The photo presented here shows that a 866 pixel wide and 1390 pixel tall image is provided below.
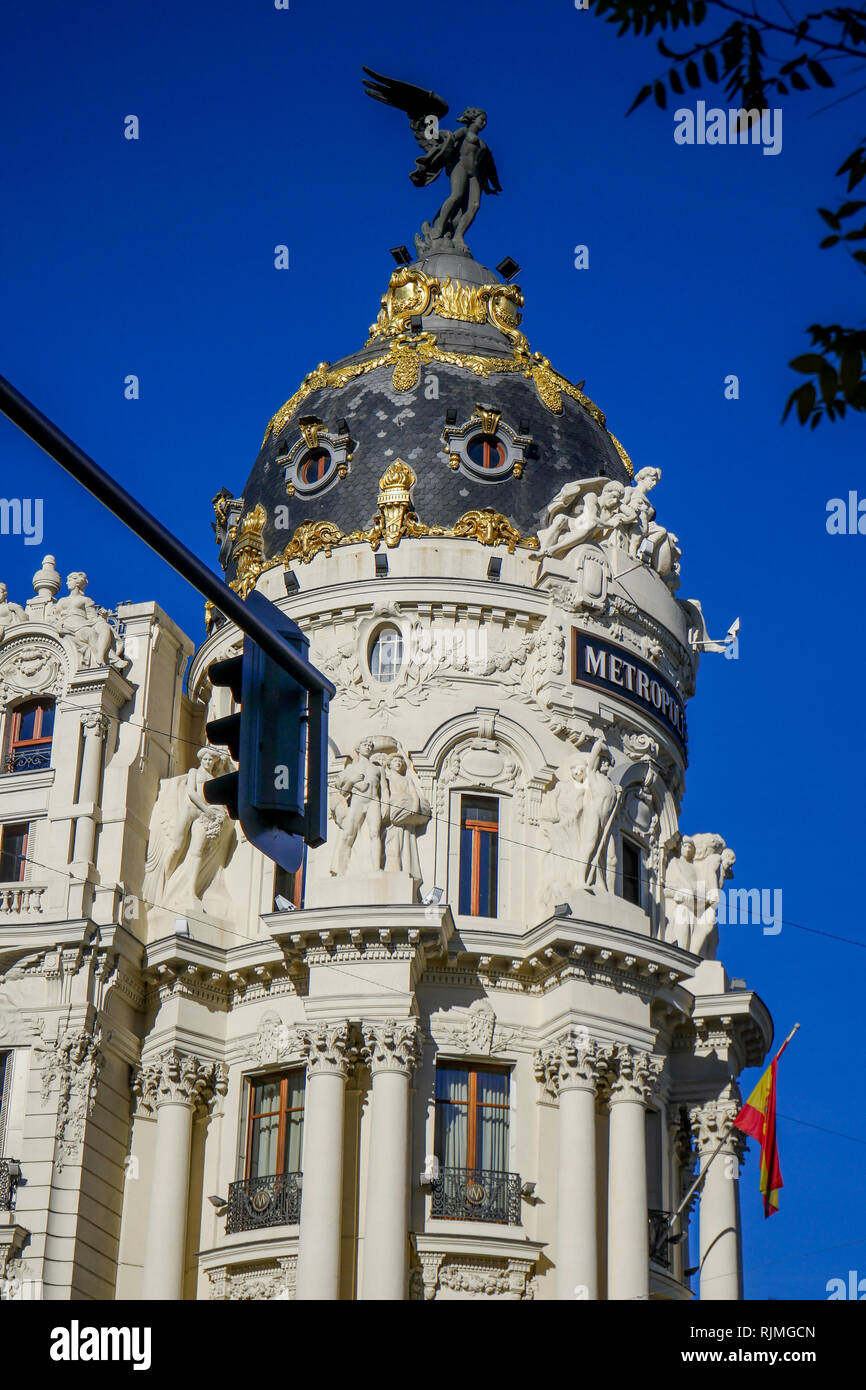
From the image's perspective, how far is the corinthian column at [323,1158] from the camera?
3628 cm

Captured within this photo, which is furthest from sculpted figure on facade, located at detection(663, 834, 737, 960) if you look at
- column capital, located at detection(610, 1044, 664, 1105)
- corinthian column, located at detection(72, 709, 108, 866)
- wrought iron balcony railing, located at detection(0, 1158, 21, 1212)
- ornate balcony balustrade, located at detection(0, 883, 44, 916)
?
wrought iron balcony railing, located at detection(0, 1158, 21, 1212)

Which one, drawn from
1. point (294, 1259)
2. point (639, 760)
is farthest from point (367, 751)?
point (294, 1259)

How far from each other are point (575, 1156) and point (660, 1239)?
Answer: 3.15 metres

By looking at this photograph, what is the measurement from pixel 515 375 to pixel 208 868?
41.1 ft

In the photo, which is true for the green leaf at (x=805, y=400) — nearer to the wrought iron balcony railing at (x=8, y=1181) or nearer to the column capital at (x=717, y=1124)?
the wrought iron balcony railing at (x=8, y=1181)

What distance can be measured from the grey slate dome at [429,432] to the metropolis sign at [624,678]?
2902mm

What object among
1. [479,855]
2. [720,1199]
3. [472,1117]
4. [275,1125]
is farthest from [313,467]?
[720,1199]

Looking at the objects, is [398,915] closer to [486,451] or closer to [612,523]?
[612,523]

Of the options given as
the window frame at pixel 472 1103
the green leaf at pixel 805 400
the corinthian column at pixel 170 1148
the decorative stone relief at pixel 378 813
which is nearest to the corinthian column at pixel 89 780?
the corinthian column at pixel 170 1148

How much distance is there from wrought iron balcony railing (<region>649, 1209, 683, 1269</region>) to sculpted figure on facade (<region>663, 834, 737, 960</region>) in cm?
528

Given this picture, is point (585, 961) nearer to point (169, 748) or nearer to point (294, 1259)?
point (294, 1259)

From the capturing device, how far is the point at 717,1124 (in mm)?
41125

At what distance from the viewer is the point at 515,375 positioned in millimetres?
46062

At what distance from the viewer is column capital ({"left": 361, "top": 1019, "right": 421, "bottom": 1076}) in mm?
37656
